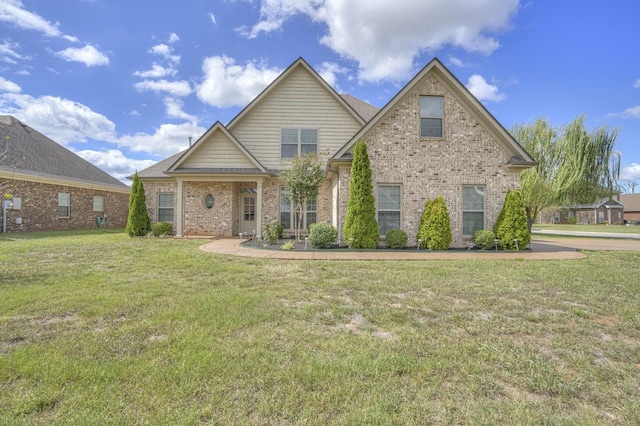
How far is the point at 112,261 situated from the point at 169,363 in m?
6.88

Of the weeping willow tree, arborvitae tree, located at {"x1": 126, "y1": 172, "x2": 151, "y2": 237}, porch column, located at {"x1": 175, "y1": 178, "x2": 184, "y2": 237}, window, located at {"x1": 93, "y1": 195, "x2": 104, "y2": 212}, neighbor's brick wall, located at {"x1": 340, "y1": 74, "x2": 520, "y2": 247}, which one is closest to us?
neighbor's brick wall, located at {"x1": 340, "y1": 74, "x2": 520, "y2": 247}

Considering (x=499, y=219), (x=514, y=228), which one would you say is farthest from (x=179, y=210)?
(x=514, y=228)

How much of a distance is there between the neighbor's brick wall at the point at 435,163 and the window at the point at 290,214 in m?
4.07

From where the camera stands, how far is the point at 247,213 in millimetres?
16797

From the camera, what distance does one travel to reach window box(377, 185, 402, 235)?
12.0 m

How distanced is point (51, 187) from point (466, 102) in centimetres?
2358

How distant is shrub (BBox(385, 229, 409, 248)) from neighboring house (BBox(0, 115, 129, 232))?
770 inches

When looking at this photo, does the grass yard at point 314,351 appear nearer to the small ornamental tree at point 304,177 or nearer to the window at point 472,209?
the window at point 472,209

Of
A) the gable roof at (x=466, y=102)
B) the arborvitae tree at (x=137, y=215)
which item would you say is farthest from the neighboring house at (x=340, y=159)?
the arborvitae tree at (x=137, y=215)

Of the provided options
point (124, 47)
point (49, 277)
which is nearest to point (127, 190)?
point (124, 47)

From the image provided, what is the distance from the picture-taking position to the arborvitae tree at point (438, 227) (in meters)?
11.3

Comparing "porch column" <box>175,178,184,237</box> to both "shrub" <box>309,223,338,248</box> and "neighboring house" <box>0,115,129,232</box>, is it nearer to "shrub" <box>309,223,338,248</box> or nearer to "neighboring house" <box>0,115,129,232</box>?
"shrub" <box>309,223,338,248</box>

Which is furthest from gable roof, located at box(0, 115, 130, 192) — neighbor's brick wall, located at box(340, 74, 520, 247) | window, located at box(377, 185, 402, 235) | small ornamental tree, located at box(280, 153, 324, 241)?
window, located at box(377, 185, 402, 235)

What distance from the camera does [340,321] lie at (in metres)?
4.18
